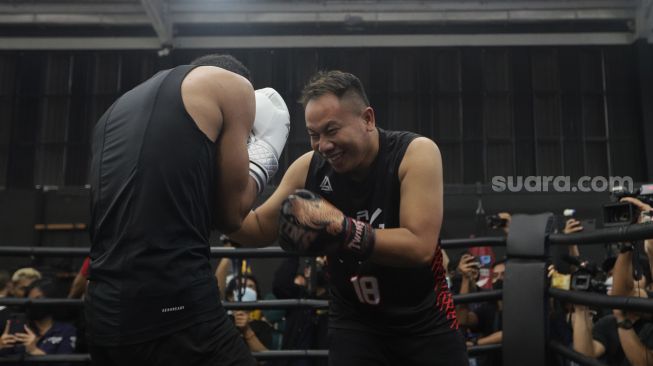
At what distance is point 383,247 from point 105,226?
0.72 meters

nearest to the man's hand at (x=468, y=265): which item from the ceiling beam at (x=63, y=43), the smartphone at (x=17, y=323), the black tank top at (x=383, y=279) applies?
the black tank top at (x=383, y=279)

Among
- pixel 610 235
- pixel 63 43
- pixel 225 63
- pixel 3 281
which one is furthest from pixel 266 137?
pixel 63 43

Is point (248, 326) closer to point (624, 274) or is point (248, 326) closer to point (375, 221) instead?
point (375, 221)

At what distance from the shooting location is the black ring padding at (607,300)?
73.6 inches

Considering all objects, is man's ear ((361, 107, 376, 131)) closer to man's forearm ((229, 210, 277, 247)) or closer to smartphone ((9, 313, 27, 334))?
man's forearm ((229, 210, 277, 247))

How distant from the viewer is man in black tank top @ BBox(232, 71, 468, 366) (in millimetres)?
1847

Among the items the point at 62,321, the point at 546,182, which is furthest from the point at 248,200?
the point at 546,182

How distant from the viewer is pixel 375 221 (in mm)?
1925

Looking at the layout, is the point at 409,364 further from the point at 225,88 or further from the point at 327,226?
the point at 225,88

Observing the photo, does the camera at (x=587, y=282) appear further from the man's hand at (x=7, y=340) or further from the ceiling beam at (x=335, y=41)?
the ceiling beam at (x=335, y=41)

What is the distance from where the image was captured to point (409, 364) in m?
1.95

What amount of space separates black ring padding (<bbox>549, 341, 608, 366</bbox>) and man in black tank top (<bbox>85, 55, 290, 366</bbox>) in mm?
1501

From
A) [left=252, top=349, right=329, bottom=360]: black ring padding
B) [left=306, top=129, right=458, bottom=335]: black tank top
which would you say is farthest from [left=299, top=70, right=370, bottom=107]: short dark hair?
[left=252, top=349, right=329, bottom=360]: black ring padding

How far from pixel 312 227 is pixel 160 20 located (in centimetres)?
1049
